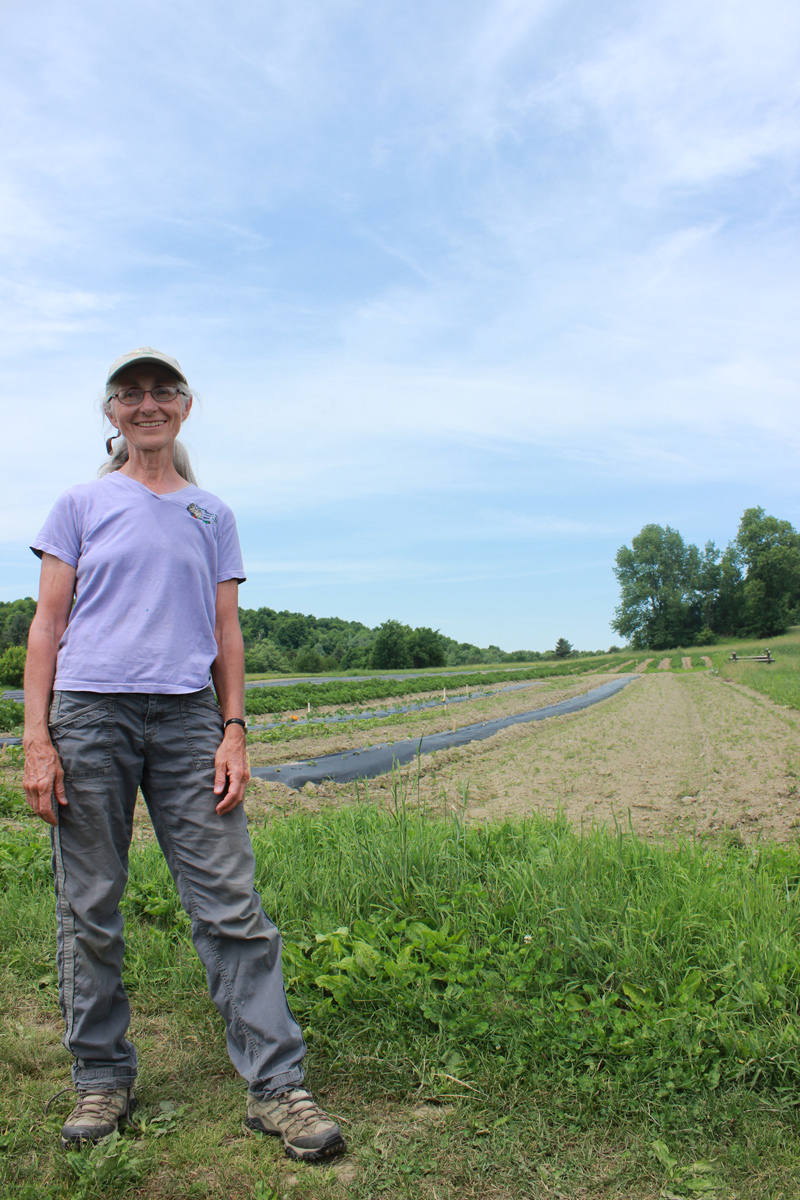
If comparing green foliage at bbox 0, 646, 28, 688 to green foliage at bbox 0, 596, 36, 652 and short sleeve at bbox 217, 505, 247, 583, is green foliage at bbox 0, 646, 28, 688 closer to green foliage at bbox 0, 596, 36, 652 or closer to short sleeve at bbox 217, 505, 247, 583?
green foliage at bbox 0, 596, 36, 652

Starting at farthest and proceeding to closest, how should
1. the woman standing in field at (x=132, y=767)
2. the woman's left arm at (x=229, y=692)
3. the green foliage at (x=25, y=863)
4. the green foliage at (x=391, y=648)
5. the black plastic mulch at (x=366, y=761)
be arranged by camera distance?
the green foliage at (x=391, y=648) → the black plastic mulch at (x=366, y=761) → the green foliage at (x=25, y=863) → the woman's left arm at (x=229, y=692) → the woman standing in field at (x=132, y=767)

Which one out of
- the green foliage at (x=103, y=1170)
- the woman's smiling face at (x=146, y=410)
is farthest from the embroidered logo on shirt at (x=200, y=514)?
the green foliage at (x=103, y=1170)

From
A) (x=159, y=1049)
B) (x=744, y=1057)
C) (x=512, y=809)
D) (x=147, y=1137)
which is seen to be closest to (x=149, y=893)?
(x=159, y=1049)

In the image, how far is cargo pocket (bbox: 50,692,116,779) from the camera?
2.04 meters

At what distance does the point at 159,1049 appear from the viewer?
242 centimetres

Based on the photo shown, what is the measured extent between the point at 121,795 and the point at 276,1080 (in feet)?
2.85

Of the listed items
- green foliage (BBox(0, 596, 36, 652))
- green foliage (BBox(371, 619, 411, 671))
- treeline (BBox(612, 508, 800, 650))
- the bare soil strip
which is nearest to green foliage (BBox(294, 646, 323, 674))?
green foliage (BBox(371, 619, 411, 671))

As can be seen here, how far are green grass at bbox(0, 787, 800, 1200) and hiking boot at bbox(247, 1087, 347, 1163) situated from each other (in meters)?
0.05

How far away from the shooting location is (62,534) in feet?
7.04

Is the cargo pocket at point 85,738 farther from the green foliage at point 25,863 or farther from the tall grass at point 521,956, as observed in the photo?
the green foliage at point 25,863

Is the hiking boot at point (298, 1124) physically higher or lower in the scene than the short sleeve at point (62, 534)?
lower

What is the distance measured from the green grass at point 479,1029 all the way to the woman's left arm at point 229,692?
0.83 meters

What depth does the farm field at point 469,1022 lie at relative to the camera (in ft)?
5.97

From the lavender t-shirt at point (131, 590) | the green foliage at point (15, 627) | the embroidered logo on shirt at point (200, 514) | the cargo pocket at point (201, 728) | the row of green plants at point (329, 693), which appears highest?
the green foliage at point (15, 627)
